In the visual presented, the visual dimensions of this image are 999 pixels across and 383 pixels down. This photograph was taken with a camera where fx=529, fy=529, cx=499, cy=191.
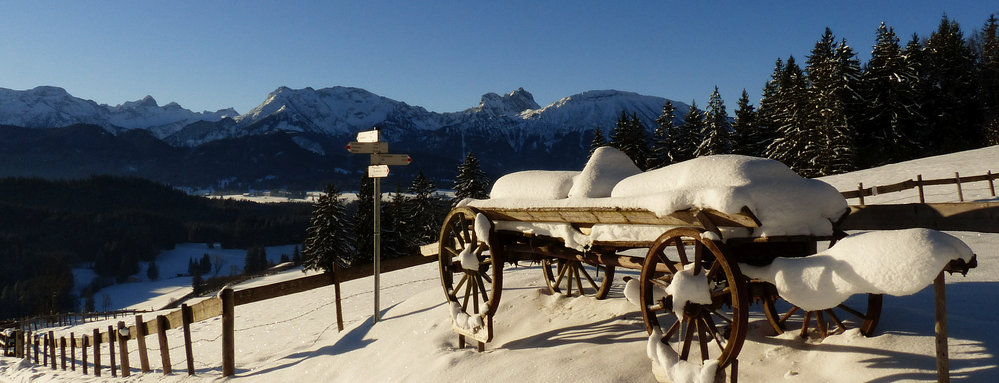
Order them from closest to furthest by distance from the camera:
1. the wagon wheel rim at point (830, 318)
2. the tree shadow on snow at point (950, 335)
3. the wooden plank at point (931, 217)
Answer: the wooden plank at point (931, 217)
the tree shadow on snow at point (950, 335)
the wagon wheel rim at point (830, 318)

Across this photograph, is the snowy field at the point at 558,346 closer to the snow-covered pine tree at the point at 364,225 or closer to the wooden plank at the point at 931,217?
the wooden plank at the point at 931,217

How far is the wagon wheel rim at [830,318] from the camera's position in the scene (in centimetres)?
470

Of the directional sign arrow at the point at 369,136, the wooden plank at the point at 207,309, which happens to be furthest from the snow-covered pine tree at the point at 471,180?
the wooden plank at the point at 207,309

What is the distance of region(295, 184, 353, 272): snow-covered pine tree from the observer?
117ft

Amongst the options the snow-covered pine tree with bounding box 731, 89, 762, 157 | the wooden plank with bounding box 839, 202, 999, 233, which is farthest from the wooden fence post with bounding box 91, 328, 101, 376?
the snow-covered pine tree with bounding box 731, 89, 762, 157

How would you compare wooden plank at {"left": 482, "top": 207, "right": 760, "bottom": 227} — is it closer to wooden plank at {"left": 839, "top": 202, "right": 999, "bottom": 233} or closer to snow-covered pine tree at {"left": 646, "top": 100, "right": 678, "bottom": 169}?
wooden plank at {"left": 839, "top": 202, "right": 999, "bottom": 233}

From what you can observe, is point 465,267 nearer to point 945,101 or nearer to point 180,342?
point 180,342

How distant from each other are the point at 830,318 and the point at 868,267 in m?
2.37

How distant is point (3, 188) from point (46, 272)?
318 ft

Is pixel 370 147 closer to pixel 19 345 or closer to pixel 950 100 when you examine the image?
pixel 19 345

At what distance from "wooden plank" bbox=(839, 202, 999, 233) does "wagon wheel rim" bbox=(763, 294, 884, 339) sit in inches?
26.6

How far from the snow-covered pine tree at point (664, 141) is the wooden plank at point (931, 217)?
3551 centimetres

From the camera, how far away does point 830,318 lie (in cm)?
546

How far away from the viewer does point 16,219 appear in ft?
507
